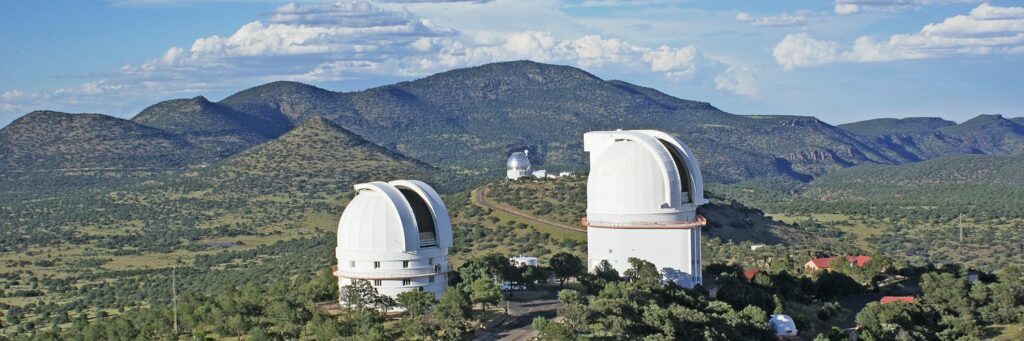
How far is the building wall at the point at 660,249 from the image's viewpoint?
58594mm

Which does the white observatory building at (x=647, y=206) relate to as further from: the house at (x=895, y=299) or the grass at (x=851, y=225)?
the grass at (x=851, y=225)

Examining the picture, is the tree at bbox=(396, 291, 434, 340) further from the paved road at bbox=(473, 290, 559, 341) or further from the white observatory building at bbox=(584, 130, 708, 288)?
the white observatory building at bbox=(584, 130, 708, 288)

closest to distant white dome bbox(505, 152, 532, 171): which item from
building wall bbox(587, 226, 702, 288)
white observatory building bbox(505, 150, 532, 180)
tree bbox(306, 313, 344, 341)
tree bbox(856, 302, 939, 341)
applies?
white observatory building bbox(505, 150, 532, 180)

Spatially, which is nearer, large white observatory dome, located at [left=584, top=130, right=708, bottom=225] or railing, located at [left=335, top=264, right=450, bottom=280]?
railing, located at [left=335, top=264, right=450, bottom=280]

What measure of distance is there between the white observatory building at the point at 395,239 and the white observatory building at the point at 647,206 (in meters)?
8.01

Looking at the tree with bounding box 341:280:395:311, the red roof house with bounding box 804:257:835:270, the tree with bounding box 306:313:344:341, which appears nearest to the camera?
the tree with bounding box 306:313:344:341

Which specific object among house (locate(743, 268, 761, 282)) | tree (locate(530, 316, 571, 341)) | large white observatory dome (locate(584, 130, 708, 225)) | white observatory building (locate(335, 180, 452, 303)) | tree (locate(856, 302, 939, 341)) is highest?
large white observatory dome (locate(584, 130, 708, 225))

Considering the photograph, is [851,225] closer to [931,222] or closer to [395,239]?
[931,222]

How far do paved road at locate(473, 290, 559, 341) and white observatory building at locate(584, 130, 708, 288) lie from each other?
3.57 m

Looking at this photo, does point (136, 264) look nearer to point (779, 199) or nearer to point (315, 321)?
point (315, 321)

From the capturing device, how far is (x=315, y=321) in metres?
48.6

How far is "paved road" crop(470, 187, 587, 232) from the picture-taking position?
94631 millimetres

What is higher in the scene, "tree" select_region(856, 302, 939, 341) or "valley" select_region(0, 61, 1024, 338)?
"valley" select_region(0, 61, 1024, 338)

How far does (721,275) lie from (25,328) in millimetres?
38228
